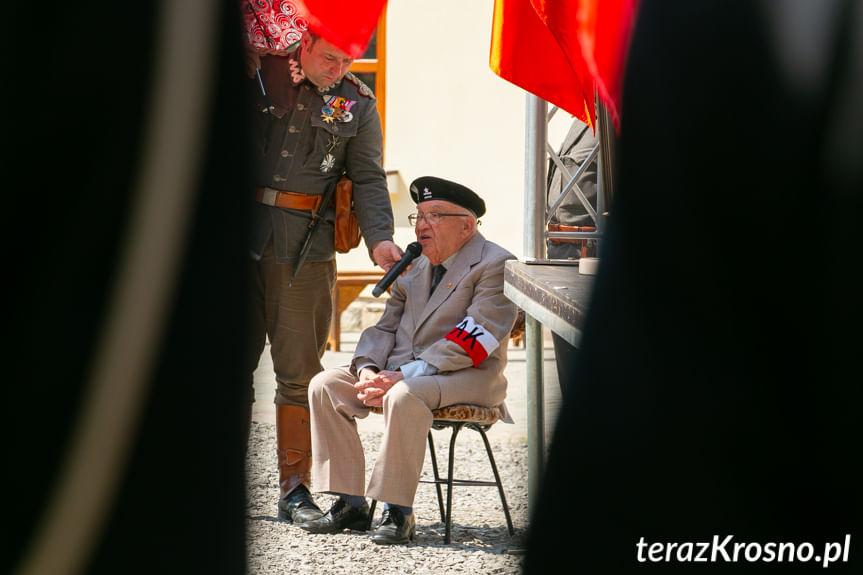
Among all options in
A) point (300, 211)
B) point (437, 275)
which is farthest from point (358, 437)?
point (300, 211)

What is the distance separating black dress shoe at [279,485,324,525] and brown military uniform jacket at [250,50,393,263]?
820 millimetres

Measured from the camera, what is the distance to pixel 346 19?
266 cm

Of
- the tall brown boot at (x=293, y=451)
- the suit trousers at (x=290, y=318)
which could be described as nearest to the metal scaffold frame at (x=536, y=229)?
the suit trousers at (x=290, y=318)

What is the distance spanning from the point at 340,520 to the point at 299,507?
171mm

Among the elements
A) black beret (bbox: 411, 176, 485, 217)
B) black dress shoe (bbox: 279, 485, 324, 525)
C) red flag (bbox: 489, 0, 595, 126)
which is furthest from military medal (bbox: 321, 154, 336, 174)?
black dress shoe (bbox: 279, 485, 324, 525)

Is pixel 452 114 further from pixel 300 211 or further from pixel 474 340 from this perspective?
pixel 474 340

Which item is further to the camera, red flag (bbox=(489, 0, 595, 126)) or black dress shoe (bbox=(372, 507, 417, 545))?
black dress shoe (bbox=(372, 507, 417, 545))

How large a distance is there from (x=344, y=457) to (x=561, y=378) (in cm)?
83

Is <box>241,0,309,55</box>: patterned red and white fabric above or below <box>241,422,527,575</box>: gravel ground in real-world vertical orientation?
above

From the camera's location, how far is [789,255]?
1.32 metres

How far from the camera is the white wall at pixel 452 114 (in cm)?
792

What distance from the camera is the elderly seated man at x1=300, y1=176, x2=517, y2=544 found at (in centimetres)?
304

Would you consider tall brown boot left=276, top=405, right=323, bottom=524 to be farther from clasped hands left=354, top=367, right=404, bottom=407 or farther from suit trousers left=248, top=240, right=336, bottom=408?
clasped hands left=354, top=367, right=404, bottom=407

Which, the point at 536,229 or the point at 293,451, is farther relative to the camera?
the point at 293,451
